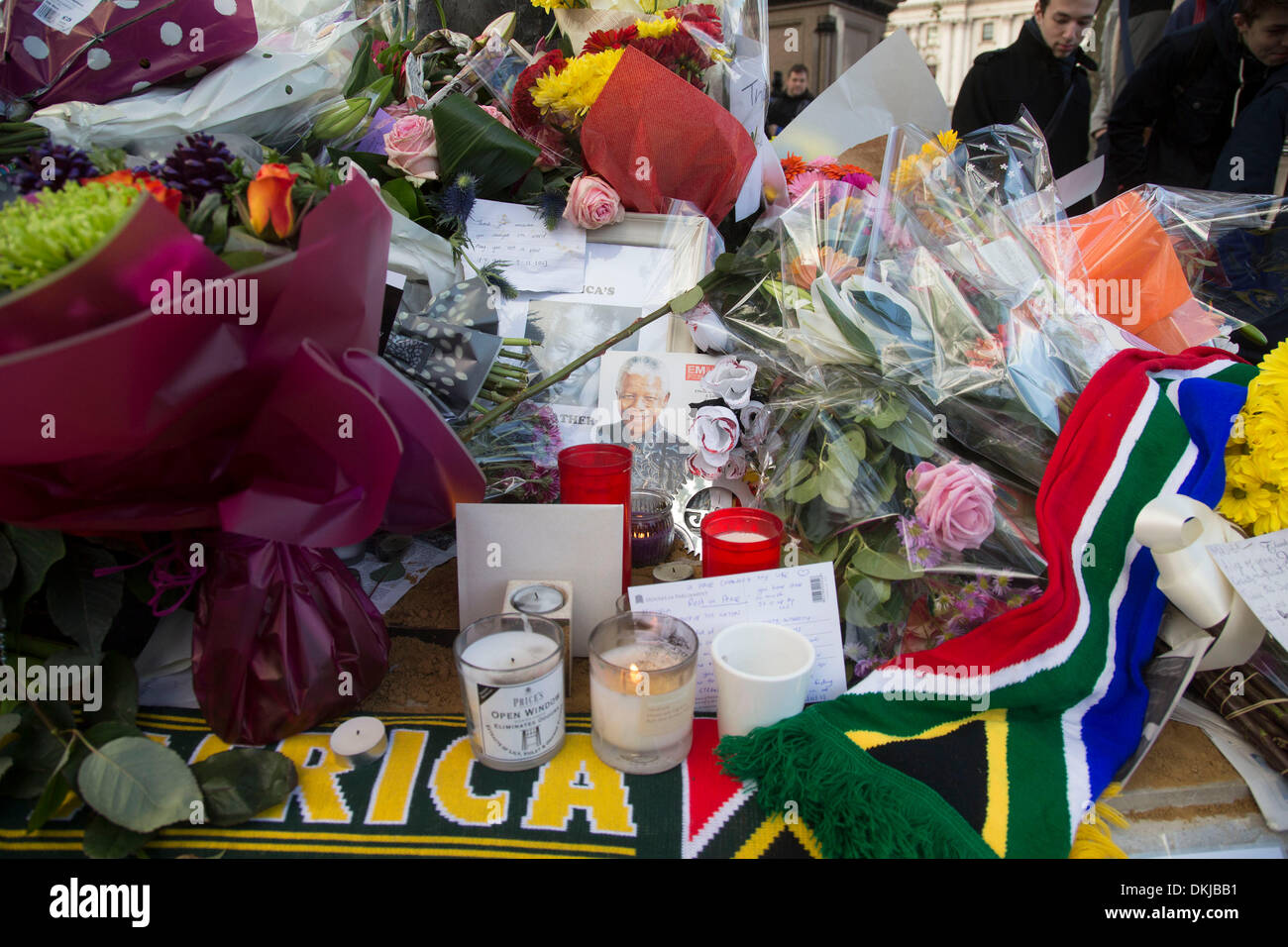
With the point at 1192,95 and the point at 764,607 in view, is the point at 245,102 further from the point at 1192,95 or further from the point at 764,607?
the point at 1192,95

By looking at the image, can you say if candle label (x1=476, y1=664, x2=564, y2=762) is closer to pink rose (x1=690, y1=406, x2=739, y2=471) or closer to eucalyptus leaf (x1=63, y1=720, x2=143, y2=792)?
eucalyptus leaf (x1=63, y1=720, x2=143, y2=792)

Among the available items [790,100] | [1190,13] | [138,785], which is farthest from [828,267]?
[790,100]

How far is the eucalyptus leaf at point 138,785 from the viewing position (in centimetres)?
83

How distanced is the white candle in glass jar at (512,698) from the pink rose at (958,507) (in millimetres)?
538

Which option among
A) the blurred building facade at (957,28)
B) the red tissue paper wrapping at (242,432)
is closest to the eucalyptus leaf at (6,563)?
the red tissue paper wrapping at (242,432)

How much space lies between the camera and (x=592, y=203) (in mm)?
1652

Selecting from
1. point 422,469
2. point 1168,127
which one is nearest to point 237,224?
point 422,469

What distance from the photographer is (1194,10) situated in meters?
3.44

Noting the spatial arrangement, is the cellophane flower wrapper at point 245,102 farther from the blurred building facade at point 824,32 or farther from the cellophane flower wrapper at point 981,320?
the blurred building facade at point 824,32

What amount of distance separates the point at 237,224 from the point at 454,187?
837 millimetres

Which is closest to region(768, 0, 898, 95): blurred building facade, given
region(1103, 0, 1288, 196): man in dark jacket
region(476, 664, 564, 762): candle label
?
region(1103, 0, 1288, 196): man in dark jacket

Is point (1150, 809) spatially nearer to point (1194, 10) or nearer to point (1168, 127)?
point (1168, 127)

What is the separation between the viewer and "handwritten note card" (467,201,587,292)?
167 cm

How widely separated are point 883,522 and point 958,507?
16cm
